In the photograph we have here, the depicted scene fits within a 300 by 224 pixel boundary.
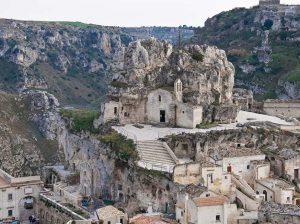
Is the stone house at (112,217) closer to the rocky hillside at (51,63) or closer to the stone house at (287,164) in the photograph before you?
the stone house at (287,164)

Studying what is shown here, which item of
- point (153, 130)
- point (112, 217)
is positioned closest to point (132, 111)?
point (153, 130)

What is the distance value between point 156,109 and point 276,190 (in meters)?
15.1

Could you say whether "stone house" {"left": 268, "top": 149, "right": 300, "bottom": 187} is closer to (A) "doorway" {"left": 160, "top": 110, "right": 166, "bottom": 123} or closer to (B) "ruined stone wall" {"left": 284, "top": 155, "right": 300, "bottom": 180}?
(B) "ruined stone wall" {"left": 284, "top": 155, "right": 300, "bottom": 180}

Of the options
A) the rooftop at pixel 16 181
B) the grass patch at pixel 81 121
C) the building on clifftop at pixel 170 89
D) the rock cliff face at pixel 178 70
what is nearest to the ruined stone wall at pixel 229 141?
the building on clifftop at pixel 170 89

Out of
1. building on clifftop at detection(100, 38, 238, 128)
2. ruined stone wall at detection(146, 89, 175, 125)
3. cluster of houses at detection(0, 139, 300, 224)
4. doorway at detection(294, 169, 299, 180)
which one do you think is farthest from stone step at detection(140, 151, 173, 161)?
doorway at detection(294, 169, 299, 180)

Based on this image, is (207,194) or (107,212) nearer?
(207,194)

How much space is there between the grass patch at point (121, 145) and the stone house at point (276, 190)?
9.14 metres

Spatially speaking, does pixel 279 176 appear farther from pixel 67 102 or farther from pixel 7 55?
pixel 7 55

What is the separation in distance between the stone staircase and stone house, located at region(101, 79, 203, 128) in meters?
5.33

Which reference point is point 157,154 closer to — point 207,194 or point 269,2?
point 207,194

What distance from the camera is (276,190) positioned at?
46906 mm

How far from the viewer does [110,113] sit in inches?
2330

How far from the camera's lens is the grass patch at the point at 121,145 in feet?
167

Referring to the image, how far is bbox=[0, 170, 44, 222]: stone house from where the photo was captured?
5584cm
